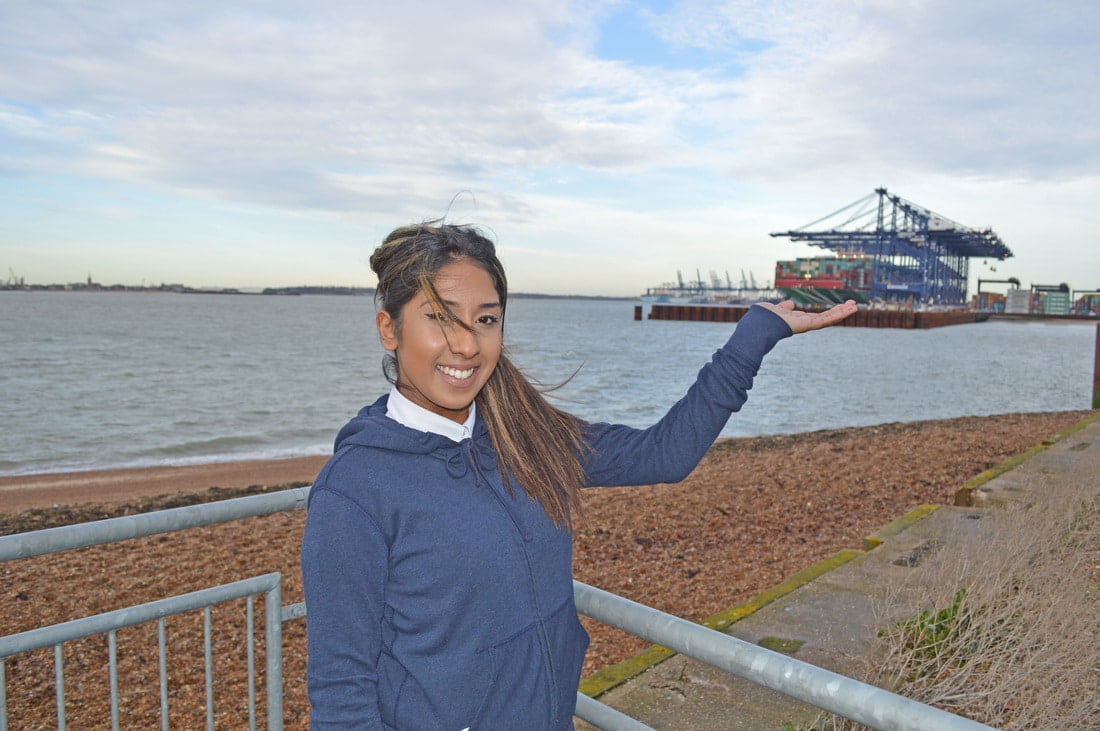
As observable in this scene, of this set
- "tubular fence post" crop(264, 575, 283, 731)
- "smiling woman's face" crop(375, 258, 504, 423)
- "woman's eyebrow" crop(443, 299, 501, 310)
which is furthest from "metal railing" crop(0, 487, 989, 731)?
"woman's eyebrow" crop(443, 299, 501, 310)

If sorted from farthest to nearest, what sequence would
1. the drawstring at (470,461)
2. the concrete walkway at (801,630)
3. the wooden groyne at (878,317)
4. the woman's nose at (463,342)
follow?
the wooden groyne at (878,317) < the concrete walkway at (801,630) < the woman's nose at (463,342) < the drawstring at (470,461)

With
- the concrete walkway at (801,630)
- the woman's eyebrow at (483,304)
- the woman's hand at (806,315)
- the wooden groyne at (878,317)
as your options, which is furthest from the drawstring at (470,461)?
the wooden groyne at (878,317)

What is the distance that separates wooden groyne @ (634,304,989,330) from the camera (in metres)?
83.3

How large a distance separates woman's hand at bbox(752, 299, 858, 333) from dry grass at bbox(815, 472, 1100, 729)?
1.77m

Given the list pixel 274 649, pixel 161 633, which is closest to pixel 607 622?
pixel 274 649

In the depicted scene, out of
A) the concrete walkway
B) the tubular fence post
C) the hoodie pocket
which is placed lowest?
the concrete walkway

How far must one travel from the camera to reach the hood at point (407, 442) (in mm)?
1451

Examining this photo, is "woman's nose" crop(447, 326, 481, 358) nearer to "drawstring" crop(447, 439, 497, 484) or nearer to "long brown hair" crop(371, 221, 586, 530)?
"long brown hair" crop(371, 221, 586, 530)

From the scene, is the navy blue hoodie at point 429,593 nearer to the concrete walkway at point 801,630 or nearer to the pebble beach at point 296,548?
the pebble beach at point 296,548

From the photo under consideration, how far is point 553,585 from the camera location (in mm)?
1542

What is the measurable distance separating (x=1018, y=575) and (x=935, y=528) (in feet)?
7.81

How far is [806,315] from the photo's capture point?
5.92 ft

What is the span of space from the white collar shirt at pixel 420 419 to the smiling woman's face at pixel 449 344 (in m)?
0.05

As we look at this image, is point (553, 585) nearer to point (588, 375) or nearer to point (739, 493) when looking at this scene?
point (739, 493)
